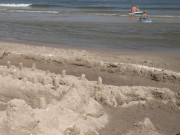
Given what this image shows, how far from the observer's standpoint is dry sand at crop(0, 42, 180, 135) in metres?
4.60

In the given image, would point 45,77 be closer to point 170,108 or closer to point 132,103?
point 132,103

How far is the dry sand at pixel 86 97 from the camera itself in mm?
4598

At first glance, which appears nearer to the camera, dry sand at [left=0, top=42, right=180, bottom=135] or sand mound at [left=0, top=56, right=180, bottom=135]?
sand mound at [left=0, top=56, right=180, bottom=135]

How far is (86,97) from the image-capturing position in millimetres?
5793

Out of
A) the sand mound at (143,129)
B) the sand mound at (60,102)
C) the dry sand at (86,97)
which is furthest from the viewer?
the sand mound at (143,129)

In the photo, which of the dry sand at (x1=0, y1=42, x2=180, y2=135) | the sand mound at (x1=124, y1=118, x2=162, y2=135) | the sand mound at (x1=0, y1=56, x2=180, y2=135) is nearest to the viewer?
the sand mound at (x1=0, y1=56, x2=180, y2=135)

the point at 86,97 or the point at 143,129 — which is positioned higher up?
the point at 86,97

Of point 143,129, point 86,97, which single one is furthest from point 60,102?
point 143,129

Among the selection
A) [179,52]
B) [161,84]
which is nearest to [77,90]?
[161,84]

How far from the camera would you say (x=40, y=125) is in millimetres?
4441

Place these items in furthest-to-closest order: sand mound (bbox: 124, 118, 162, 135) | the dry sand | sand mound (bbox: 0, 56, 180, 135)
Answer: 1. sand mound (bbox: 124, 118, 162, 135)
2. the dry sand
3. sand mound (bbox: 0, 56, 180, 135)

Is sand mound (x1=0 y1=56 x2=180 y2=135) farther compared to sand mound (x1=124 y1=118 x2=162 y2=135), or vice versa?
sand mound (x1=124 y1=118 x2=162 y2=135)

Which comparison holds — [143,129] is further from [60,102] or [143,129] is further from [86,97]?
[60,102]

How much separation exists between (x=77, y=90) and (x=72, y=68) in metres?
4.48
